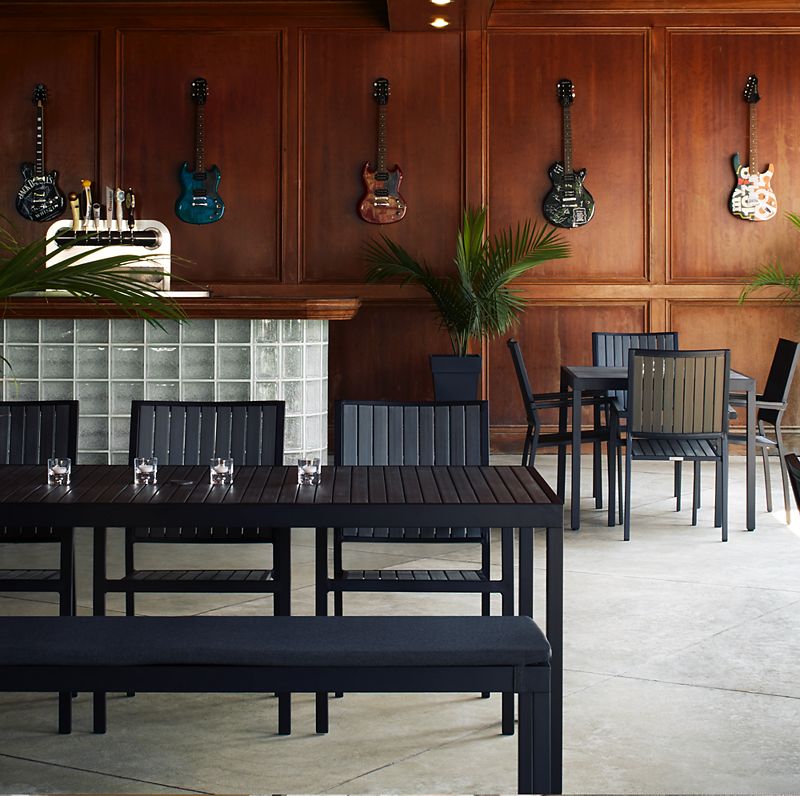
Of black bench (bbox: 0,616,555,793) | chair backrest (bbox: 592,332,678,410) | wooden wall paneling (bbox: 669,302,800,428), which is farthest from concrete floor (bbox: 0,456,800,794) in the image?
wooden wall paneling (bbox: 669,302,800,428)

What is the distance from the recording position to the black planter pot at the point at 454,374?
27.1 feet

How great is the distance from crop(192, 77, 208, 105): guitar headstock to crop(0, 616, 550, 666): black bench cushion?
6864 millimetres

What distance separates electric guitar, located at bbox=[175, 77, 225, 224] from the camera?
884 centimetres

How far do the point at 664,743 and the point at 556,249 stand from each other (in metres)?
5.57

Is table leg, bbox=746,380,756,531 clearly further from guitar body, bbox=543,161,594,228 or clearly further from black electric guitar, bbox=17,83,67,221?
black electric guitar, bbox=17,83,67,221

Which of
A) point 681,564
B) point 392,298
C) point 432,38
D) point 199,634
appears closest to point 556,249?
point 392,298

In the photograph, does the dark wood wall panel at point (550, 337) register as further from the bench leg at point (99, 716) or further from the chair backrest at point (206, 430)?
the bench leg at point (99, 716)

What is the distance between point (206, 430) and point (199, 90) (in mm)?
5633

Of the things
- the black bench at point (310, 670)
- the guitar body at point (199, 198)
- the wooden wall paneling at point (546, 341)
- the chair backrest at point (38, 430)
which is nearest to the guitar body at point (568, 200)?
the wooden wall paneling at point (546, 341)

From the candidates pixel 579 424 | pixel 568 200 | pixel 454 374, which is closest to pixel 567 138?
pixel 568 200

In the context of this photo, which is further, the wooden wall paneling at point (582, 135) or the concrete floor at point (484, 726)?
the wooden wall paneling at point (582, 135)

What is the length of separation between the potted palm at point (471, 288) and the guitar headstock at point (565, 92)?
1.03m

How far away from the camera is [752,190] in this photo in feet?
28.9

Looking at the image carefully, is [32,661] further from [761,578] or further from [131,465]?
[761,578]
